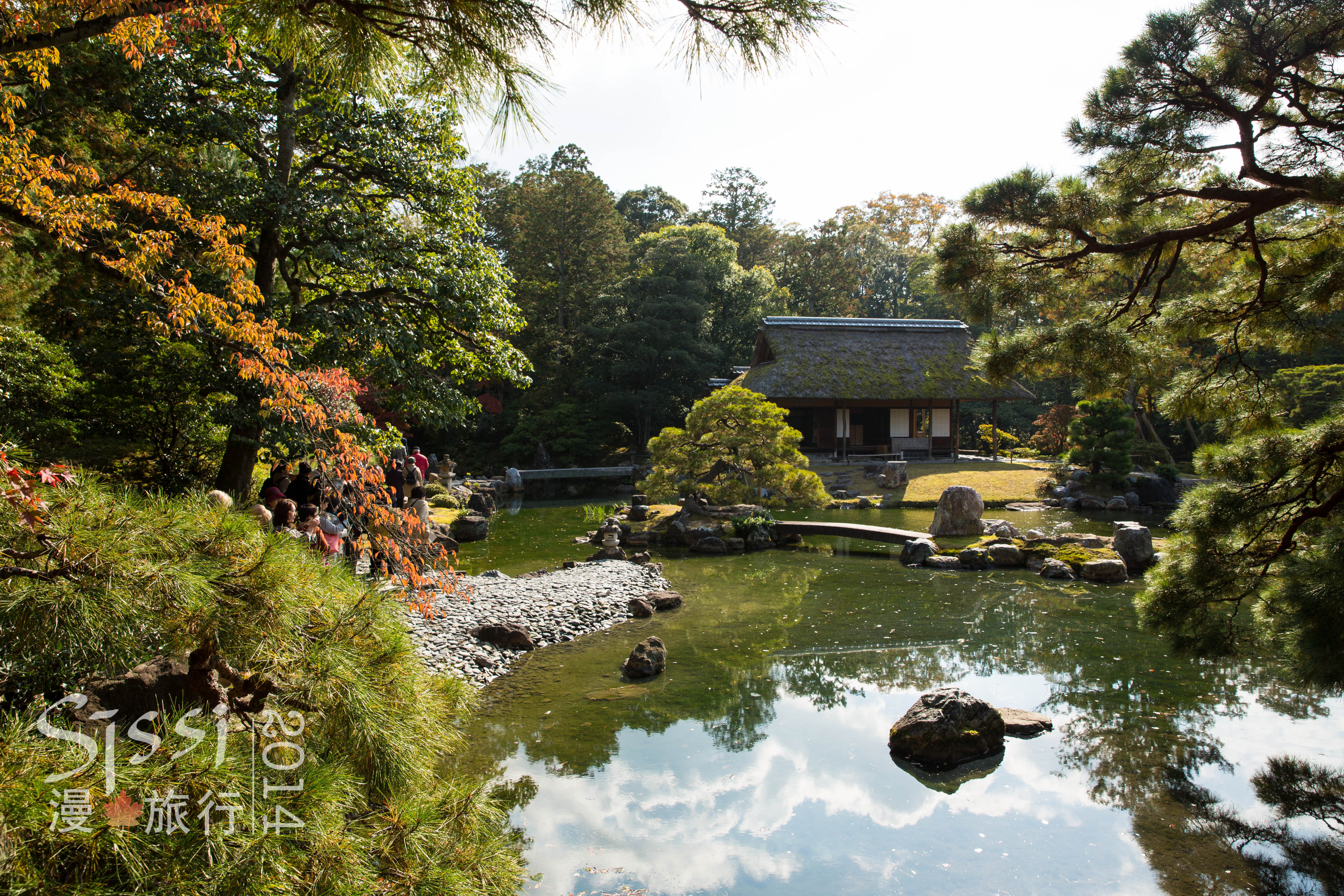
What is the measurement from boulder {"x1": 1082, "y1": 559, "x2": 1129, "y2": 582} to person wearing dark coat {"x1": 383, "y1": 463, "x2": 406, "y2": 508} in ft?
29.6

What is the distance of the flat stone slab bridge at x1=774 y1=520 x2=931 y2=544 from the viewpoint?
39.7 feet

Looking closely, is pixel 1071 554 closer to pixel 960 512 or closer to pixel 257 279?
pixel 960 512

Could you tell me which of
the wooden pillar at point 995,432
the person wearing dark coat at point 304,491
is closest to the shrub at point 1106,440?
the wooden pillar at point 995,432

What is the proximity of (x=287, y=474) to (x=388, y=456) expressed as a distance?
1.44 m

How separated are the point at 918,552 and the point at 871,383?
37.2ft

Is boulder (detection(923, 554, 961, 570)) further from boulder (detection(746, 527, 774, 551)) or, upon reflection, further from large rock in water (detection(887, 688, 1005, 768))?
large rock in water (detection(887, 688, 1005, 768))

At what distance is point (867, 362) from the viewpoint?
72.5 ft

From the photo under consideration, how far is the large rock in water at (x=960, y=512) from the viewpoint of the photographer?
41.1ft

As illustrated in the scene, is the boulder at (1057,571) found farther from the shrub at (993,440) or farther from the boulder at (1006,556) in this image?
the shrub at (993,440)

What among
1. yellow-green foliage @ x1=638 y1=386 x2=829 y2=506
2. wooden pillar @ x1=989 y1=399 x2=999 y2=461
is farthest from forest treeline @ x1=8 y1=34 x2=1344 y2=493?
wooden pillar @ x1=989 y1=399 x2=999 y2=461

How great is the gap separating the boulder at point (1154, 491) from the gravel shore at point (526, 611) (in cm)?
1269

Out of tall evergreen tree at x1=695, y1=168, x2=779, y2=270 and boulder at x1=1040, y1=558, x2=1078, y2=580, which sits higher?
tall evergreen tree at x1=695, y1=168, x2=779, y2=270

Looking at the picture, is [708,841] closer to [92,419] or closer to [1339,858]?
[1339,858]

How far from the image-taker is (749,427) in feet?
41.3
